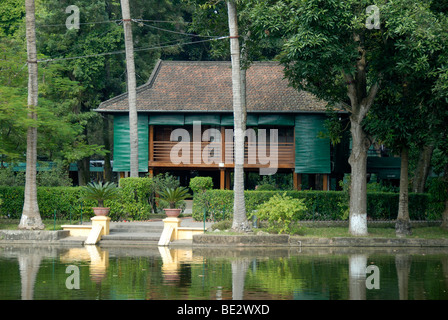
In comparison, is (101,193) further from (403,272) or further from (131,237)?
(403,272)

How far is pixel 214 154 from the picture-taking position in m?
33.9

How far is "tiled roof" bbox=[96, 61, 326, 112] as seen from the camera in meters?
32.9

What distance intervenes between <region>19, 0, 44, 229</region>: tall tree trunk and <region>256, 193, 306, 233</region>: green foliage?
8.39 meters

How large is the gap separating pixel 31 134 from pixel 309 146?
15193 mm

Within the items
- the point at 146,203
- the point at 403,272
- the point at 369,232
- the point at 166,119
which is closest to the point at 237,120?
the point at 146,203

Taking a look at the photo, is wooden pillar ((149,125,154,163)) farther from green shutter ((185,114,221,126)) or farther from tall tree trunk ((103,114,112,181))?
tall tree trunk ((103,114,112,181))

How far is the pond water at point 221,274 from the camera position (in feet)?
39.2

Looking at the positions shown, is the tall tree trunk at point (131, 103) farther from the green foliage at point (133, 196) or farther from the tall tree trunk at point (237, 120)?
the tall tree trunk at point (237, 120)

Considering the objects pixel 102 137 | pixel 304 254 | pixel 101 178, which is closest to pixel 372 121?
pixel 304 254

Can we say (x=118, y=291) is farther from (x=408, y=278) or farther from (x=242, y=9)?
(x=242, y=9)

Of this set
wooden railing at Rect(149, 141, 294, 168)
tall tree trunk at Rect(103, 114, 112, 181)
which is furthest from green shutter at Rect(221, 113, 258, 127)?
tall tree trunk at Rect(103, 114, 112, 181)

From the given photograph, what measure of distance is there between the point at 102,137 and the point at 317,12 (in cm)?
2607

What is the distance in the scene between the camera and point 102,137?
4294cm

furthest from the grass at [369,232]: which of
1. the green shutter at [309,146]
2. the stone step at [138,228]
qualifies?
the green shutter at [309,146]
